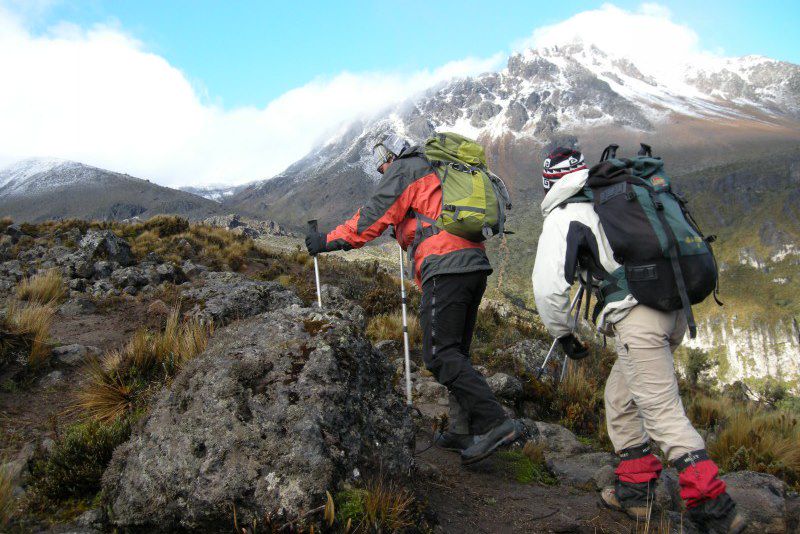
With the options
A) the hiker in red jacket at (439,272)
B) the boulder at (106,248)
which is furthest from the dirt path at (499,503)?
the boulder at (106,248)

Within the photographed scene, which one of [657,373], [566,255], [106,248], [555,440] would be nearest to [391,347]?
[555,440]

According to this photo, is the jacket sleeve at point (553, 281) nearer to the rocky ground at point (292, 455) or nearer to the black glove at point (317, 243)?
the rocky ground at point (292, 455)

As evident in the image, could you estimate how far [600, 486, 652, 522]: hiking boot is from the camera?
151 inches

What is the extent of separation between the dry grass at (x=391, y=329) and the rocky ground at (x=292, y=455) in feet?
10.8

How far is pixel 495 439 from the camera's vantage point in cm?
405

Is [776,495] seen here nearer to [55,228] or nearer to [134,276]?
[134,276]

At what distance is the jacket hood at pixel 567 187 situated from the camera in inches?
144

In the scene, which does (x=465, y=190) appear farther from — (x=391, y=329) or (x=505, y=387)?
(x=391, y=329)

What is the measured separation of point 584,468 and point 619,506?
99 centimetres

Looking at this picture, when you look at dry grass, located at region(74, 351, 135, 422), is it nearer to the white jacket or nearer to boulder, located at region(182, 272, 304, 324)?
boulder, located at region(182, 272, 304, 324)

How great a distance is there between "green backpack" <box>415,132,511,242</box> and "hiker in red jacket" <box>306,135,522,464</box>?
85 millimetres

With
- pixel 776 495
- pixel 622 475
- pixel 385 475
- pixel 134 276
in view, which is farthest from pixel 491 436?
pixel 134 276

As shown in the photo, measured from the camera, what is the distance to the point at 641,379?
3.52 meters

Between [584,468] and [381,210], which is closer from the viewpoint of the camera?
[381,210]
